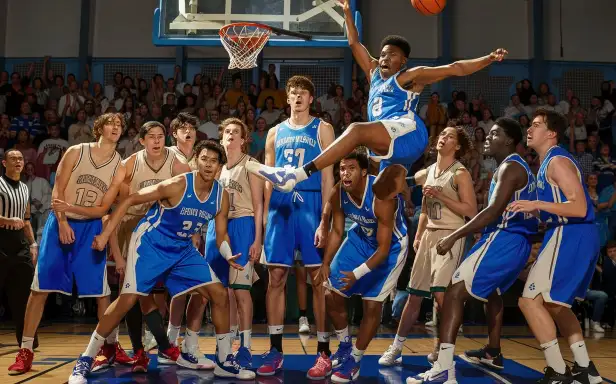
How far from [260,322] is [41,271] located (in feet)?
17.1

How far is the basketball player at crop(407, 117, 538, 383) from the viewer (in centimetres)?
472

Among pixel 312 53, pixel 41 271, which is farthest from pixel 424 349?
pixel 312 53

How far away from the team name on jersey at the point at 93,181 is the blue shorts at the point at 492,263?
2923 millimetres

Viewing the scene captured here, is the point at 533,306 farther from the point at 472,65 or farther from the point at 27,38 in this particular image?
the point at 27,38

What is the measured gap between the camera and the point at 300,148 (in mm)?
5758

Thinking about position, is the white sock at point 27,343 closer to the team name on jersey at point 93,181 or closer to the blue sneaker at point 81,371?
the blue sneaker at point 81,371

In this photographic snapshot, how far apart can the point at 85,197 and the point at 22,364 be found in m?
1.41

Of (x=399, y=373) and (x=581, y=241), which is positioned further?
(x=399, y=373)

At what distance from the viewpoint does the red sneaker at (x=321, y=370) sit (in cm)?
528

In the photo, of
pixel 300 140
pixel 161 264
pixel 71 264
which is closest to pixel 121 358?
pixel 71 264

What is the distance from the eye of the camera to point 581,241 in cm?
490

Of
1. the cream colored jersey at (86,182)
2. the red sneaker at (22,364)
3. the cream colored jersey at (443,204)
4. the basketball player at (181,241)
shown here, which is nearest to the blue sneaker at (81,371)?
the basketball player at (181,241)

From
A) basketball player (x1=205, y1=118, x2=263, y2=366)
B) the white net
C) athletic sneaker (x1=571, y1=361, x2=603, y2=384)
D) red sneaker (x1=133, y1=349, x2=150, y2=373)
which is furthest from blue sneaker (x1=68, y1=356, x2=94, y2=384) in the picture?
the white net

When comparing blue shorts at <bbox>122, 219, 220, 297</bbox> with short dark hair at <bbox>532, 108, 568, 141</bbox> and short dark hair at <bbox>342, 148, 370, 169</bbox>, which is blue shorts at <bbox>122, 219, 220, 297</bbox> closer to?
short dark hair at <bbox>342, 148, 370, 169</bbox>
